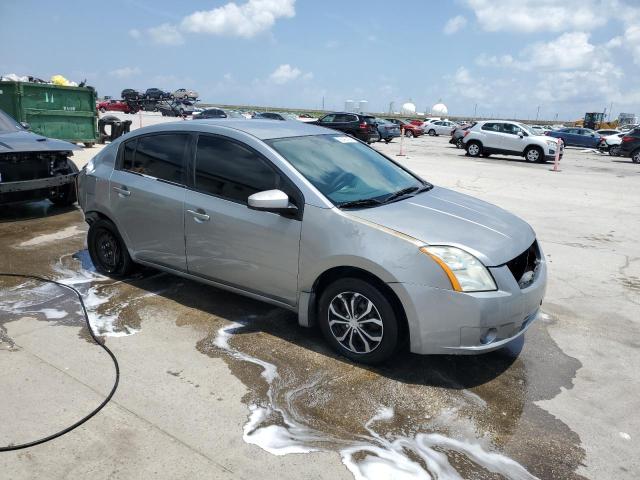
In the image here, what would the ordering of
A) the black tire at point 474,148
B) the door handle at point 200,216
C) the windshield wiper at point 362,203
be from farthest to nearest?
the black tire at point 474,148 → the door handle at point 200,216 → the windshield wiper at point 362,203

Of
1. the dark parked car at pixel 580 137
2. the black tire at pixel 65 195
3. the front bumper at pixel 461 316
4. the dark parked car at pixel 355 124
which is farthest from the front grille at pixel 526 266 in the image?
the dark parked car at pixel 580 137

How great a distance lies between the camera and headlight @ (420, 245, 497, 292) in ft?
10.3

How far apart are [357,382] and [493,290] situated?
105 centimetres

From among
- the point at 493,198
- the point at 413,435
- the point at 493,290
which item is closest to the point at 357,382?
the point at 413,435

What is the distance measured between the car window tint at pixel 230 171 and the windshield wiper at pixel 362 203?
53 cm

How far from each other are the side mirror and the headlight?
0.98m

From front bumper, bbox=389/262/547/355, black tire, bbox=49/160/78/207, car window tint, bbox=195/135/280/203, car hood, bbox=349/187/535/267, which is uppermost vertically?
car window tint, bbox=195/135/280/203

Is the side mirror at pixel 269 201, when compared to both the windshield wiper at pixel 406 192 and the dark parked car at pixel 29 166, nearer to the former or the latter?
the windshield wiper at pixel 406 192

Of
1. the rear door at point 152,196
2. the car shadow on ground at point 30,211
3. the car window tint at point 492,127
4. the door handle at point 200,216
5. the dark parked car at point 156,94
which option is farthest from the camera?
the dark parked car at point 156,94

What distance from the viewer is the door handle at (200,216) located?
402 centimetres

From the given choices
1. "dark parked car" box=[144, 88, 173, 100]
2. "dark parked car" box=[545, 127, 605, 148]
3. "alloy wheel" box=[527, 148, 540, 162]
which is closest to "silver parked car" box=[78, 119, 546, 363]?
"alloy wheel" box=[527, 148, 540, 162]

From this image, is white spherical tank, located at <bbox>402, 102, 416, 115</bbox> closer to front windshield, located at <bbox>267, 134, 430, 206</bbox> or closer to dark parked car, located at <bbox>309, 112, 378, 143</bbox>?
dark parked car, located at <bbox>309, 112, 378, 143</bbox>

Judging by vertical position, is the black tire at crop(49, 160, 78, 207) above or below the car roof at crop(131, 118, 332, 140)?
below

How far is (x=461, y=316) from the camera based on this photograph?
3.12 meters
